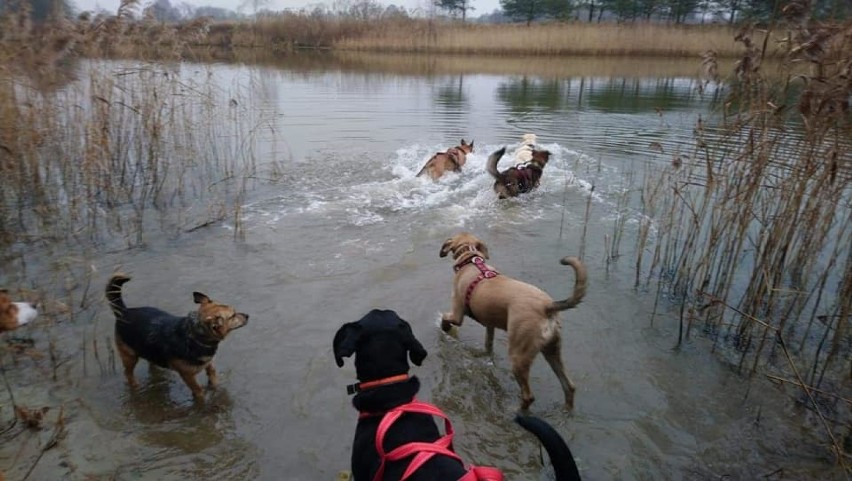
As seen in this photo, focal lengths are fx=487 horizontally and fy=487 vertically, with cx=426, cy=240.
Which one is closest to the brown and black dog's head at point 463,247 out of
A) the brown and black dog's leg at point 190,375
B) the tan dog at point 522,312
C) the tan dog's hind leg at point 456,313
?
the tan dog at point 522,312

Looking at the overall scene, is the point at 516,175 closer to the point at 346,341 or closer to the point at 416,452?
the point at 346,341

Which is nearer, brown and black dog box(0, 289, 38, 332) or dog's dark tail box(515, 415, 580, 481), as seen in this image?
dog's dark tail box(515, 415, 580, 481)

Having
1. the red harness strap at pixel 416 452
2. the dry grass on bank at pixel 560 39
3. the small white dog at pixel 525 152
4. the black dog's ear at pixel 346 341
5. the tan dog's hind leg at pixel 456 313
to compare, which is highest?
the dry grass on bank at pixel 560 39

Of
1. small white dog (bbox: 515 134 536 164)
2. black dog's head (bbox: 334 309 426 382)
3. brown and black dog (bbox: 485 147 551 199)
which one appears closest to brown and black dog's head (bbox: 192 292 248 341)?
black dog's head (bbox: 334 309 426 382)

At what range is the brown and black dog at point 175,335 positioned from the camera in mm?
3711

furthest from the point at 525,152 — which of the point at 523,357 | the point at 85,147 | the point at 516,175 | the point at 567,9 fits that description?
the point at 567,9

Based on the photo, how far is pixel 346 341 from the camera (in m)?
2.86

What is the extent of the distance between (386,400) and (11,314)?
2681 mm

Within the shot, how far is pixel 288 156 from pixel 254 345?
729 centimetres

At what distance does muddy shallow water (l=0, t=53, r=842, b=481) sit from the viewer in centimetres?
342

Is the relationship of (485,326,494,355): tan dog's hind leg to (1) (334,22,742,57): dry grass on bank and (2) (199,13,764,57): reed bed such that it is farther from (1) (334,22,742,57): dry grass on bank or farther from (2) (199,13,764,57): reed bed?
(1) (334,22,742,57): dry grass on bank

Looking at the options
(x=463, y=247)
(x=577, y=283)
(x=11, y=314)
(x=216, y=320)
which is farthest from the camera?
(x=463, y=247)

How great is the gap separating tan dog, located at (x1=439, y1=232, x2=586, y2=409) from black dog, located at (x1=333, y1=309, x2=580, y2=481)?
3.76 feet

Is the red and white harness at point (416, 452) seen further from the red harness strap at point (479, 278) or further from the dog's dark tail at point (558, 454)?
the red harness strap at point (479, 278)
